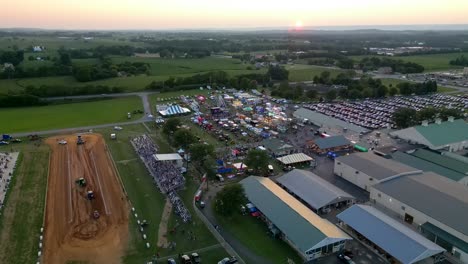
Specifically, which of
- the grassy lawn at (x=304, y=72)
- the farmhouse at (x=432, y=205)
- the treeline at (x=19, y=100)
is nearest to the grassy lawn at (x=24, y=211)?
the farmhouse at (x=432, y=205)

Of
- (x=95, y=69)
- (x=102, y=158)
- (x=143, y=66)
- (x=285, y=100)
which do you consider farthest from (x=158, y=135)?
(x=143, y=66)

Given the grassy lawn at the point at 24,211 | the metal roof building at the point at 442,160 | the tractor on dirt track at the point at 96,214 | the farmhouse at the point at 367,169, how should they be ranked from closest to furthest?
the grassy lawn at the point at 24,211 → the tractor on dirt track at the point at 96,214 → the farmhouse at the point at 367,169 → the metal roof building at the point at 442,160

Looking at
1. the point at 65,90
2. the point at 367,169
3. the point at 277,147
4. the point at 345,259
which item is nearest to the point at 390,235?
the point at 345,259

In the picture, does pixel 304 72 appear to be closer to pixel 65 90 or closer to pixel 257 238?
pixel 65 90

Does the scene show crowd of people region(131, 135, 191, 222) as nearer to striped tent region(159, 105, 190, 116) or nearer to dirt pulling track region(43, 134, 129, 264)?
dirt pulling track region(43, 134, 129, 264)

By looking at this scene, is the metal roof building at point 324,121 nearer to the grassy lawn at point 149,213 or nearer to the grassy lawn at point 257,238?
the grassy lawn at point 149,213
